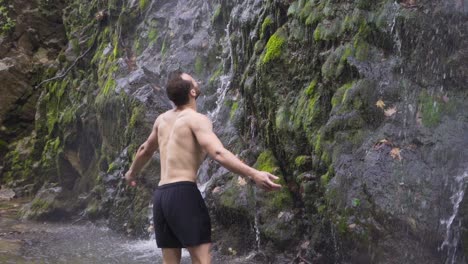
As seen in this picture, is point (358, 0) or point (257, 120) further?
point (257, 120)

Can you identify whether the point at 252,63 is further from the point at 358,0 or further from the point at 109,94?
the point at 109,94

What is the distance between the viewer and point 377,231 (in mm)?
5406

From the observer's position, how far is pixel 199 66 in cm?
984

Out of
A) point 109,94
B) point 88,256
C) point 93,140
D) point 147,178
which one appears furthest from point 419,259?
point 93,140

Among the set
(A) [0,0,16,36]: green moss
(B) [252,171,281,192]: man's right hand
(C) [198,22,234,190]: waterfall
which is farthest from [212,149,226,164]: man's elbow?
(A) [0,0,16,36]: green moss

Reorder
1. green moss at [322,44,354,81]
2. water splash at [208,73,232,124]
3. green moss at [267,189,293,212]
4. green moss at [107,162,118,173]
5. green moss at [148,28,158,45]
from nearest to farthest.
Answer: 1. green moss at [322,44,354,81]
2. green moss at [267,189,293,212]
3. water splash at [208,73,232,124]
4. green moss at [107,162,118,173]
5. green moss at [148,28,158,45]

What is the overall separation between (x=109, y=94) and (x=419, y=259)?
678 cm

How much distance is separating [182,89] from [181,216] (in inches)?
33.9

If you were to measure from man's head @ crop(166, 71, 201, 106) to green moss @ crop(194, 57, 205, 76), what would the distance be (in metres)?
5.69

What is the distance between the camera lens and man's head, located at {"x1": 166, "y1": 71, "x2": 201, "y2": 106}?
4.05 m

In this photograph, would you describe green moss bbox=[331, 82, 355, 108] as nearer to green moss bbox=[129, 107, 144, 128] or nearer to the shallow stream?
the shallow stream

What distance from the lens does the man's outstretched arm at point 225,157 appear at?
358 cm

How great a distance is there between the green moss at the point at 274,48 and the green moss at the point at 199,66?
2623mm

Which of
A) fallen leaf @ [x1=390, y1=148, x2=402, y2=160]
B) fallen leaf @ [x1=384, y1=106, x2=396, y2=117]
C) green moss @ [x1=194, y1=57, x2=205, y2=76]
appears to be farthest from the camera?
green moss @ [x1=194, y1=57, x2=205, y2=76]
